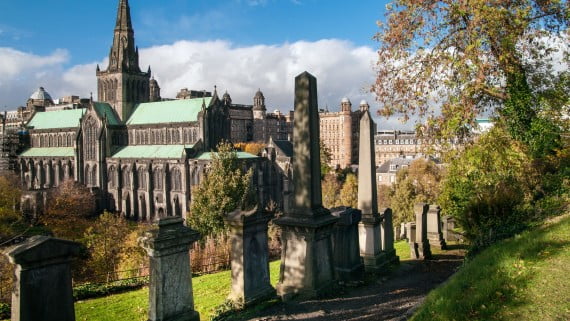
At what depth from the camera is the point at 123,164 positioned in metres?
56.2

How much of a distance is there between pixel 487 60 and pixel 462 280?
760 cm

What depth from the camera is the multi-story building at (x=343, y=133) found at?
11306 cm

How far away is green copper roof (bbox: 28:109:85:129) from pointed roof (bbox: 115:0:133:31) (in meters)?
15.4

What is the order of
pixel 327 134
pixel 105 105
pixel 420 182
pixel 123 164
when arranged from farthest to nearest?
1. pixel 327 134
2. pixel 105 105
3. pixel 123 164
4. pixel 420 182

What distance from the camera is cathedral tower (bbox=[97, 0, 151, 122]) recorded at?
59.7 meters

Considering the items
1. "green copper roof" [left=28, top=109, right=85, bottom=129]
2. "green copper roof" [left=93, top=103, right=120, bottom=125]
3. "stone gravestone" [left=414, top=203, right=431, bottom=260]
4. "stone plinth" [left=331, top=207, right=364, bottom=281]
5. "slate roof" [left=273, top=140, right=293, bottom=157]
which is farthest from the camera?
"green copper roof" [left=28, top=109, right=85, bottom=129]

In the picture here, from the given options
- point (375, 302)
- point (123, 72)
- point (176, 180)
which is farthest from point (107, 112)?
point (375, 302)

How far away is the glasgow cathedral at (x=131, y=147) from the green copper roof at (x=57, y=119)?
0.21m

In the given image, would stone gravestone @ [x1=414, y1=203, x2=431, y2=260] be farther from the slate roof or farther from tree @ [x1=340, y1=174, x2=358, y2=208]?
the slate roof

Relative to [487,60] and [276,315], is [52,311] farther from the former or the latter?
[487,60]

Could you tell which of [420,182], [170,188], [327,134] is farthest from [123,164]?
[327,134]

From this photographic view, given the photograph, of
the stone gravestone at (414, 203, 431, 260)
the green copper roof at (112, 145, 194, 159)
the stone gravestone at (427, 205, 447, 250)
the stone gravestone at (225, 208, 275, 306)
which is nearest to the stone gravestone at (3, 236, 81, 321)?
the stone gravestone at (225, 208, 275, 306)

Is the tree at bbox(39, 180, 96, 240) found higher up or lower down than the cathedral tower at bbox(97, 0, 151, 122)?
lower down

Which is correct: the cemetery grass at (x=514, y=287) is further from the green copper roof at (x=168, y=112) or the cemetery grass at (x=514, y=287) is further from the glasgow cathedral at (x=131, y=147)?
the green copper roof at (x=168, y=112)
